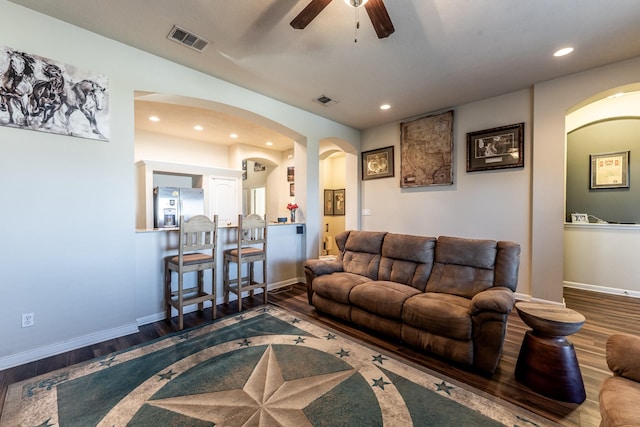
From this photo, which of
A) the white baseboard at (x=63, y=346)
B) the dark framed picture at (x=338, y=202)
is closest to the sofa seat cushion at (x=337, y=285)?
the white baseboard at (x=63, y=346)

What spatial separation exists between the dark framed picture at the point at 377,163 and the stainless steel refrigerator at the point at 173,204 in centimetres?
382

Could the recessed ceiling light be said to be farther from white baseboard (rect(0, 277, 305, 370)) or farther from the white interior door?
the white interior door

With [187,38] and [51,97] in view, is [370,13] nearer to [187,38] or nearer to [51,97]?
[187,38]

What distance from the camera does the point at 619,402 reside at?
1.12 metres

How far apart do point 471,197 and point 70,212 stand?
4997mm

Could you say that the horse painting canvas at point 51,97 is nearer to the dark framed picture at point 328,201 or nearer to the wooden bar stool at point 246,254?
the wooden bar stool at point 246,254

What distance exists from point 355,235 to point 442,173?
196 cm

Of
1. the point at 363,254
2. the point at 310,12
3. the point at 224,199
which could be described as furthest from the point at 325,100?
the point at 224,199

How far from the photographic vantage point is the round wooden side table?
175 centimetres

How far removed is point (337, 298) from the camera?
2938 millimetres

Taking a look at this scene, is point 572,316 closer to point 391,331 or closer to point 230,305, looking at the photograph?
point 391,331

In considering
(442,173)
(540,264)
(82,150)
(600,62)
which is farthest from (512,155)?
(82,150)

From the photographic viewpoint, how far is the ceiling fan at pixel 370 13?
1726mm

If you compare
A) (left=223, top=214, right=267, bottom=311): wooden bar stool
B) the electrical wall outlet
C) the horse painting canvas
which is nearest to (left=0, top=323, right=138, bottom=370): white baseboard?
the electrical wall outlet
